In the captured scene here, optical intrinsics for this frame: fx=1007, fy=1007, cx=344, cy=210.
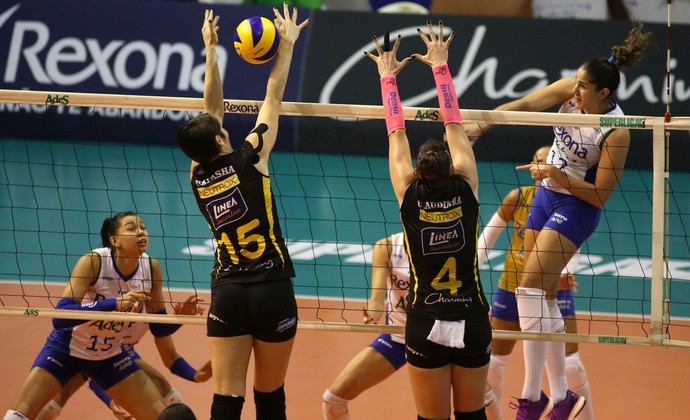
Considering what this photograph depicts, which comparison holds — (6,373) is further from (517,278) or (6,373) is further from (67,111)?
(67,111)

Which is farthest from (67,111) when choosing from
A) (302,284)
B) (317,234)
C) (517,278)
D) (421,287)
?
(421,287)

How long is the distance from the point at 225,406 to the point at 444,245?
145 cm

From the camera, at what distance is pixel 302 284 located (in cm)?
1005

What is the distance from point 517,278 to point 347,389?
152cm

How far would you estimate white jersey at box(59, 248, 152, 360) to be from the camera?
251 inches

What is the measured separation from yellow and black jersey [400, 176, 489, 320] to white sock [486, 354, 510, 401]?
5.48 ft

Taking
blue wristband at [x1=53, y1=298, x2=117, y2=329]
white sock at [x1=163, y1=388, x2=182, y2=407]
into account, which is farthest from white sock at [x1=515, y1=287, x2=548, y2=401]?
blue wristband at [x1=53, y1=298, x2=117, y2=329]

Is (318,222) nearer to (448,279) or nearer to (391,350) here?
(391,350)

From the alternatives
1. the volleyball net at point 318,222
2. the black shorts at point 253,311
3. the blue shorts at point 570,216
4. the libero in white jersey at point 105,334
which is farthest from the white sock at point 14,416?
the blue shorts at point 570,216

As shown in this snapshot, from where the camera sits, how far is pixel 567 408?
22.0 ft

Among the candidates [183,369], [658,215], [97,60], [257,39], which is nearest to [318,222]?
[97,60]

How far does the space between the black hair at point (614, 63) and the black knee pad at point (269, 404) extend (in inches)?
108

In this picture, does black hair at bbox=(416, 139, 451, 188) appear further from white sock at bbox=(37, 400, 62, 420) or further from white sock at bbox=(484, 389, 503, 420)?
white sock at bbox=(37, 400, 62, 420)

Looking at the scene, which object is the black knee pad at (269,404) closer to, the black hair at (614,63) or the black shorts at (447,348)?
the black shorts at (447,348)
